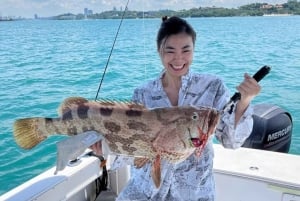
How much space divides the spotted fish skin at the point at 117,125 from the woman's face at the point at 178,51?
445 mm

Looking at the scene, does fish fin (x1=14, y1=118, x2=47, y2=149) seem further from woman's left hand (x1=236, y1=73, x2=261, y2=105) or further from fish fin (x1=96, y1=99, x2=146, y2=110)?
woman's left hand (x1=236, y1=73, x2=261, y2=105)

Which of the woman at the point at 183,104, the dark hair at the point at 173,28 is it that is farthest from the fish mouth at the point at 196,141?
the dark hair at the point at 173,28

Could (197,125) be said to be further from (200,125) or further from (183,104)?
(183,104)

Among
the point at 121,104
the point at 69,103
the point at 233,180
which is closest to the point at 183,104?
the point at 121,104

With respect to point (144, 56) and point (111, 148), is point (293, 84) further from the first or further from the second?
point (111, 148)

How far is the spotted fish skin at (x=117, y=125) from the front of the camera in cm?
164

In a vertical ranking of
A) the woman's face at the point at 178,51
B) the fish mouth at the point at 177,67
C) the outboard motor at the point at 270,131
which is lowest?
the outboard motor at the point at 270,131

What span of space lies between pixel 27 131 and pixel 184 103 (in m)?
0.87

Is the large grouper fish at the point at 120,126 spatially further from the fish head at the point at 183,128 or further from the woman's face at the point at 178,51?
the woman's face at the point at 178,51

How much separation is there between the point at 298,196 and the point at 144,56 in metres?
15.8

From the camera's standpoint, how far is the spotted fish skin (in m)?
1.64

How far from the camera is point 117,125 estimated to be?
5.50 ft

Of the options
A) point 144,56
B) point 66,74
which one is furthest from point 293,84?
point 66,74

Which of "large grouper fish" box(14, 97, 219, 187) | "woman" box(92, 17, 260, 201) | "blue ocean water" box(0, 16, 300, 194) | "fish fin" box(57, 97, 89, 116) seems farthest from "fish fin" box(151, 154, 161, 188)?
"blue ocean water" box(0, 16, 300, 194)
